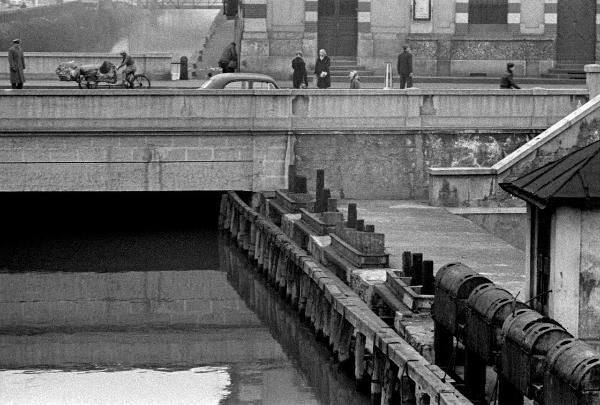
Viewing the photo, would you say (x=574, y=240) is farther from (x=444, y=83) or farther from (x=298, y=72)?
(x=444, y=83)

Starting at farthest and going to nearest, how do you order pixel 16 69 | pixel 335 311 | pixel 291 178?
pixel 16 69, pixel 291 178, pixel 335 311

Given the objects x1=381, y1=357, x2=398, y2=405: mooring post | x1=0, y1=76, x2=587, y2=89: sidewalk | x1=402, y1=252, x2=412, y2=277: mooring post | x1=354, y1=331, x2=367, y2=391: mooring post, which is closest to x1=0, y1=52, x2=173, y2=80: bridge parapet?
x1=0, y1=76, x2=587, y2=89: sidewalk

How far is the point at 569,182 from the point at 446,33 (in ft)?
130

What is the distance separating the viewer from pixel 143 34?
141000 mm

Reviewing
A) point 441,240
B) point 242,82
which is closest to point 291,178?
point 242,82

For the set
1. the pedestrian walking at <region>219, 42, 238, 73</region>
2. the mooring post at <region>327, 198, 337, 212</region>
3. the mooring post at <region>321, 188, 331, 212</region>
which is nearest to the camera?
the mooring post at <region>327, 198, 337, 212</region>

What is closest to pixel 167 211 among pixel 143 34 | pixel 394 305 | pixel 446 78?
pixel 446 78

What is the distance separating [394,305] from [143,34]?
377 feet

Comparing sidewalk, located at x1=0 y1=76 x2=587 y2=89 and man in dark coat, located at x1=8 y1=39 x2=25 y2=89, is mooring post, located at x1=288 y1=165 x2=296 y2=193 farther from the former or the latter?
sidewalk, located at x1=0 y1=76 x2=587 y2=89

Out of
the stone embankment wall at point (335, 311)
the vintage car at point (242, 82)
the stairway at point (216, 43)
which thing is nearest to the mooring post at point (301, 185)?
the stone embankment wall at point (335, 311)

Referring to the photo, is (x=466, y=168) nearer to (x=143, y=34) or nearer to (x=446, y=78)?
(x=446, y=78)

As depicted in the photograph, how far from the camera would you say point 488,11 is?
61.7 meters

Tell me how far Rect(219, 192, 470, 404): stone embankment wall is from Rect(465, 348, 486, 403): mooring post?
425 millimetres

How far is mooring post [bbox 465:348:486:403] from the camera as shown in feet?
74.8
